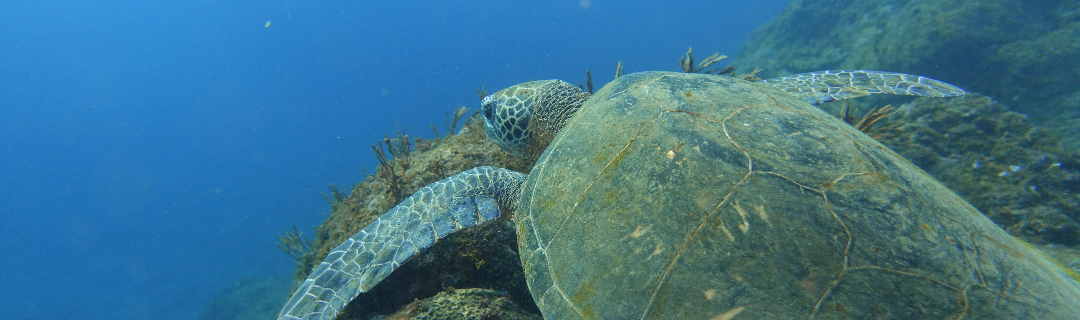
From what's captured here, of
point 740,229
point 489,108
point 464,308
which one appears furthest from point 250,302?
point 740,229

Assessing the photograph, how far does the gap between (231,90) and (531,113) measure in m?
129

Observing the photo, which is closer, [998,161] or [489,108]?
[489,108]

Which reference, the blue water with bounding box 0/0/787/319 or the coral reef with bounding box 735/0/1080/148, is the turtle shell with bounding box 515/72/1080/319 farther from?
the blue water with bounding box 0/0/787/319

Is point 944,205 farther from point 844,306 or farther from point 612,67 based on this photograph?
point 612,67

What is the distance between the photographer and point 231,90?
10106 cm

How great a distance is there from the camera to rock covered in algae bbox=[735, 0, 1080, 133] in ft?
27.6

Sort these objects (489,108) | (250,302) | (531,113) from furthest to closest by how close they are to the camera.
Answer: (250,302)
(489,108)
(531,113)

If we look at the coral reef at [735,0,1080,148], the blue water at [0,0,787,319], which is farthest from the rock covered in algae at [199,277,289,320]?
the coral reef at [735,0,1080,148]

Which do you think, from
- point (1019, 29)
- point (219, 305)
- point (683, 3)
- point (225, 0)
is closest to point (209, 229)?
point (219, 305)

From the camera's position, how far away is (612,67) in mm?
83750

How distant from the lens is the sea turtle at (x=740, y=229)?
1.41 metres

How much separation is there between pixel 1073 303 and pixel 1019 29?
13372mm

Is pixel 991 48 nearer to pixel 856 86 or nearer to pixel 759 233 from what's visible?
pixel 856 86

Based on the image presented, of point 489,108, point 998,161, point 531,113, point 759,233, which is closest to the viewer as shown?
point 759,233
